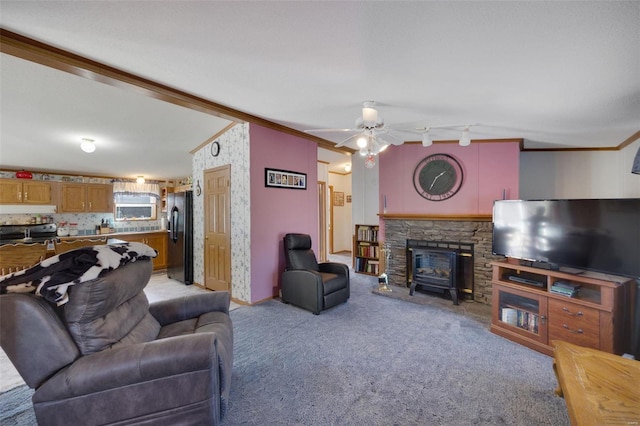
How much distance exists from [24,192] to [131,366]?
630cm

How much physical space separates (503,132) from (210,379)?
14.2 feet

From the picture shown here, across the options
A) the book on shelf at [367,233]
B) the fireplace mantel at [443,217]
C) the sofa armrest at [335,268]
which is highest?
the fireplace mantel at [443,217]

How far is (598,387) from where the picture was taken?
1.41 metres

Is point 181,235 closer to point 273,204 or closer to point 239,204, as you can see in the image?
point 239,204

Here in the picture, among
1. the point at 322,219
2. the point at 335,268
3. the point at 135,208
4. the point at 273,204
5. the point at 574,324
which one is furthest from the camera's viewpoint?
the point at 322,219

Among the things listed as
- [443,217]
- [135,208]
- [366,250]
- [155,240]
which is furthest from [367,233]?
[135,208]

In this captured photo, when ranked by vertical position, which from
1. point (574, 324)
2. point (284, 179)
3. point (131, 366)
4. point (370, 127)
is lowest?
point (574, 324)

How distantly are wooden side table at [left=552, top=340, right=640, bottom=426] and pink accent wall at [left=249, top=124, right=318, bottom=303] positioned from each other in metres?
3.18

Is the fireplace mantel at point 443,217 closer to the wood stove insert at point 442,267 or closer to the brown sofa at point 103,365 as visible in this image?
the wood stove insert at point 442,267

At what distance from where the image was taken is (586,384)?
143cm

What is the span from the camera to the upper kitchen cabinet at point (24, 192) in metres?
5.07

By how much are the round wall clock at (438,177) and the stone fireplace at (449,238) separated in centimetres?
42

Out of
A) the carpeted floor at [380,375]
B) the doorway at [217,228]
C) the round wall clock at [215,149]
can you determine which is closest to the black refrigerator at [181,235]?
the doorway at [217,228]

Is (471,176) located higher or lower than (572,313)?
higher
